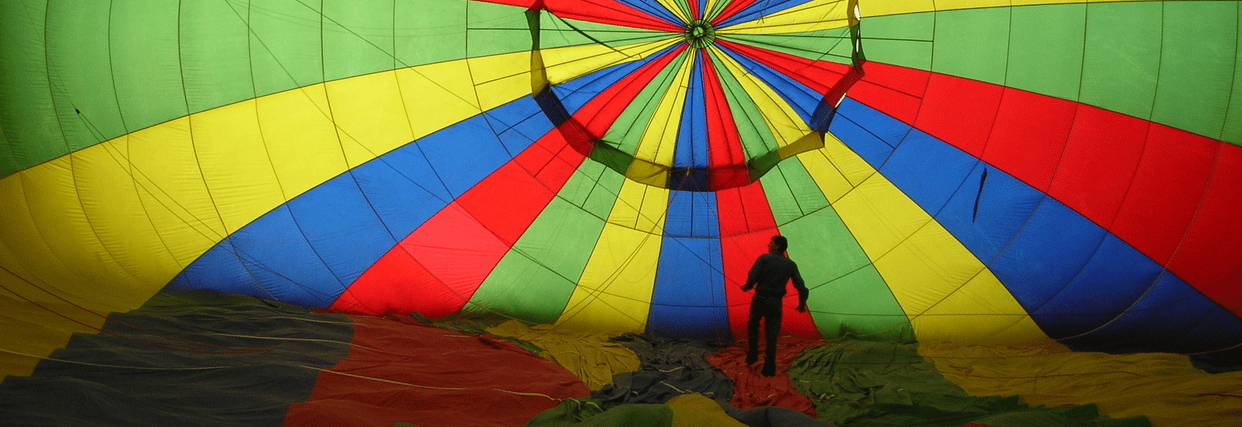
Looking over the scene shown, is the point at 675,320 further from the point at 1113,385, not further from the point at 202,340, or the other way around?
the point at 202,340

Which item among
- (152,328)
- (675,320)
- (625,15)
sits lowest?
(152,328)

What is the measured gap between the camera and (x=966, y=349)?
3.71 meters

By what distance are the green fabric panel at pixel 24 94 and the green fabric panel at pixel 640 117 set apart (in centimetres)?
268

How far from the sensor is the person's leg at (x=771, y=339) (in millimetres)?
3424

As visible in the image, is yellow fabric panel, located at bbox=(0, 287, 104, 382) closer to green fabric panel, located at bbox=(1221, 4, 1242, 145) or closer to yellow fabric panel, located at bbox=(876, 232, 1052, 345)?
yellow fabric panel, located at bbox=(876, 232, 1052, 345)

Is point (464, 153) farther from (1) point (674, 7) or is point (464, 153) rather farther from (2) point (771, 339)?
(2) point (771, 339)

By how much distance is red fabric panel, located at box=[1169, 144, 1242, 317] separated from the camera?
125 inches

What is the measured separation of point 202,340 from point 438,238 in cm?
136

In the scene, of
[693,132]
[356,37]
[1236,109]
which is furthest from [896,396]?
[356,37]

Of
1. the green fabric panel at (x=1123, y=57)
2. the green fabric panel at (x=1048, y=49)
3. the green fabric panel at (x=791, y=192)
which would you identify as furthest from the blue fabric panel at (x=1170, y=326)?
the green fabric panel at (x=791, y=192)

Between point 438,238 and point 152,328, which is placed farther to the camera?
point 438,238

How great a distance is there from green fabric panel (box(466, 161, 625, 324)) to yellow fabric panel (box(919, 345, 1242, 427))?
1.88 meters

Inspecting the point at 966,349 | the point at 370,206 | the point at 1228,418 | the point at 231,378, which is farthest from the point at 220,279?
the point at 1228,418

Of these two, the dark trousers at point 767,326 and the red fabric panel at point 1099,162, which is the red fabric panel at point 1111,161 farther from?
the dark trousers at point 767,326
